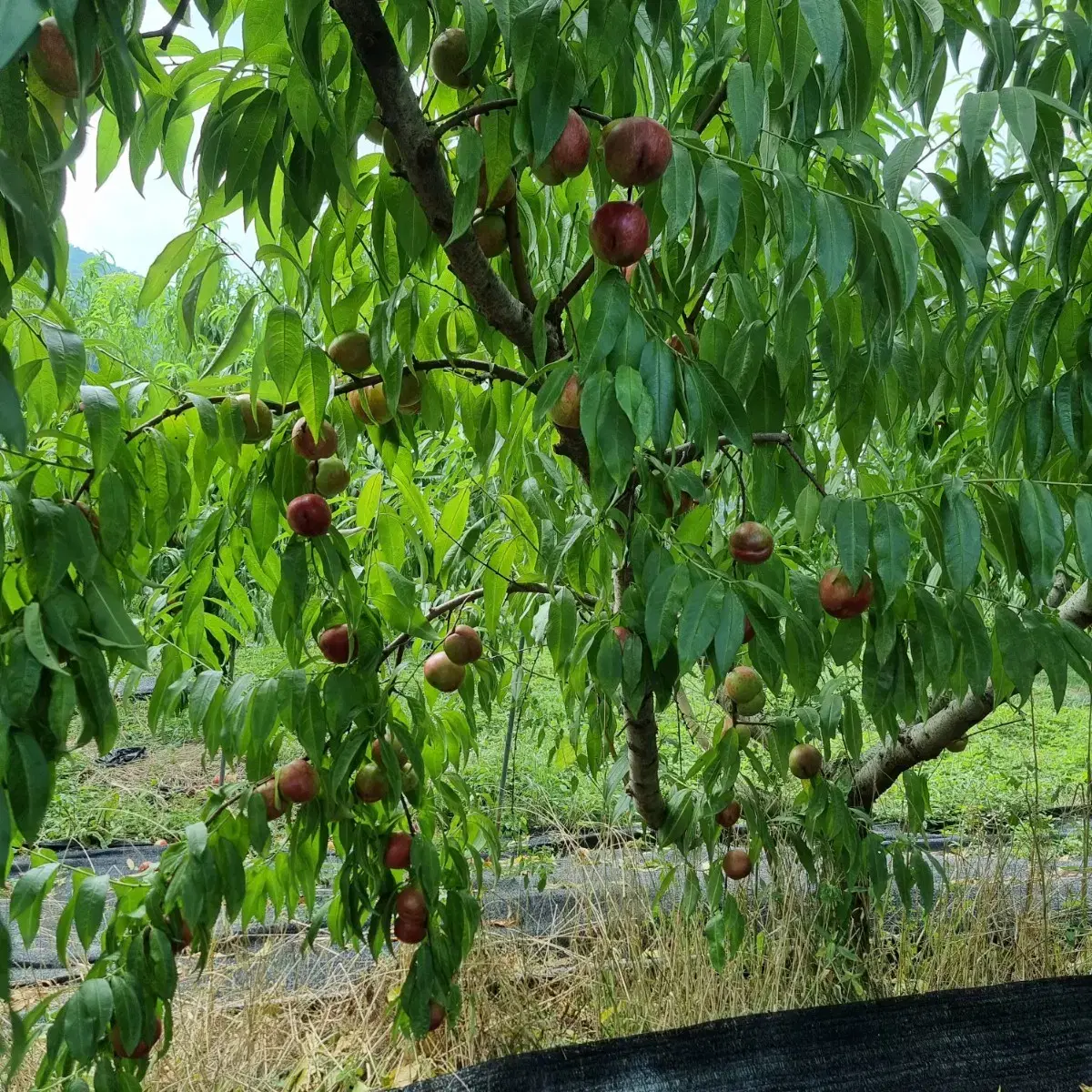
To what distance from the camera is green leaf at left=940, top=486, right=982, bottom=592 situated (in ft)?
2.84

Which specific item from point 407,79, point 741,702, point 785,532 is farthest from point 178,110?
point 785,532

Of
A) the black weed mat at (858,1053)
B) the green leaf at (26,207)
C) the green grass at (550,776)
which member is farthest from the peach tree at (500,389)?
the green grass at (550,776)

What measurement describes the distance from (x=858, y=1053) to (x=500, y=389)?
1.05 m

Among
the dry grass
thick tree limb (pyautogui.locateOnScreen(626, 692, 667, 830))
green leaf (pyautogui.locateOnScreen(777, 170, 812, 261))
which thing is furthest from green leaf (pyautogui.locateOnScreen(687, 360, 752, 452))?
the dry grass

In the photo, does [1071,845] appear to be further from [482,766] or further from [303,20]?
[303,20]

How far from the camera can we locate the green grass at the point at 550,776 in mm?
2969

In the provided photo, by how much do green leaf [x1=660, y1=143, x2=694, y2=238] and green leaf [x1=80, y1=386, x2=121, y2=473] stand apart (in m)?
0.41

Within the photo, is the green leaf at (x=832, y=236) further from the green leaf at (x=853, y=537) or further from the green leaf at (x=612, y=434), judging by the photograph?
the green leaf at (x=853, y=537)

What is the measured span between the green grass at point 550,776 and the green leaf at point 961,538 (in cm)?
169

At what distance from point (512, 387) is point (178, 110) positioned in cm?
46

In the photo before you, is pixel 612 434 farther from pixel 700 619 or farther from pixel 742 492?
pixel 742 492

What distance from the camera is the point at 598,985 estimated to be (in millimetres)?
1841

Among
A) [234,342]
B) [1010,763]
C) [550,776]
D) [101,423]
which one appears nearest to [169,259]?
[234,342]

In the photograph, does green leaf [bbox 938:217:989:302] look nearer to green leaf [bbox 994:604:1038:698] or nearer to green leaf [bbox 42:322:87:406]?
green leaf [bbox 994:604:1038:698]
